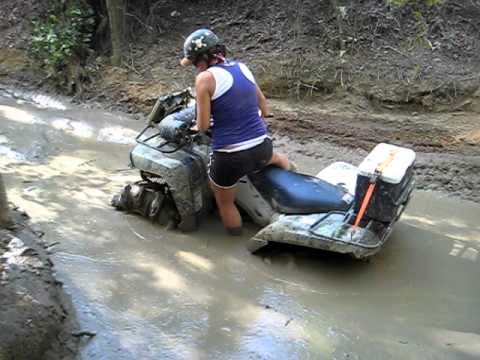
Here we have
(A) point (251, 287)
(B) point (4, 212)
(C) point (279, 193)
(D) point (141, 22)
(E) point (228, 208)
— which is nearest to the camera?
(B) point (4, 212)

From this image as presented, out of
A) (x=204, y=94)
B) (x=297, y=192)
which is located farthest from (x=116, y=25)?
(x=297, y=192)

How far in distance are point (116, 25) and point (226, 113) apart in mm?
4944

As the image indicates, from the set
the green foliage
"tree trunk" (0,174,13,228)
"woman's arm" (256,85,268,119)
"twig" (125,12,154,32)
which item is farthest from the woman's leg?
"twig" (125,12,154,32)

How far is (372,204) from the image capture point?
13.9 feet

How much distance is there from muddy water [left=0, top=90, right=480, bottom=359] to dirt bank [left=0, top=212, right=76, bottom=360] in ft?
0.47

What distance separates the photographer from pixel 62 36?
8.84 m

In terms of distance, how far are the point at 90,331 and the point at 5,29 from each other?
7319 millimetres

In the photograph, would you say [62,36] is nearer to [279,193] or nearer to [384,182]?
[279,193]

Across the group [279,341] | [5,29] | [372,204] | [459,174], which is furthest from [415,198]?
[5,29]

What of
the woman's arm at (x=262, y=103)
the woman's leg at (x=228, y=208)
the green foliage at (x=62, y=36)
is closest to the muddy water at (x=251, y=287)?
the woman's leg at (x=228, y=208)

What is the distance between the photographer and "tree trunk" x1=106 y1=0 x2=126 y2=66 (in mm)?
8781

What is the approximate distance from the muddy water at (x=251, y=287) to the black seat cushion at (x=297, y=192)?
0.38 meters

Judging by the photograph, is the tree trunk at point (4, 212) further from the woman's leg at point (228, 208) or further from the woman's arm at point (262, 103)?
the woman's arm at point (262, 103)

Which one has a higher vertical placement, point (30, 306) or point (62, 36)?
point (62, 36)
